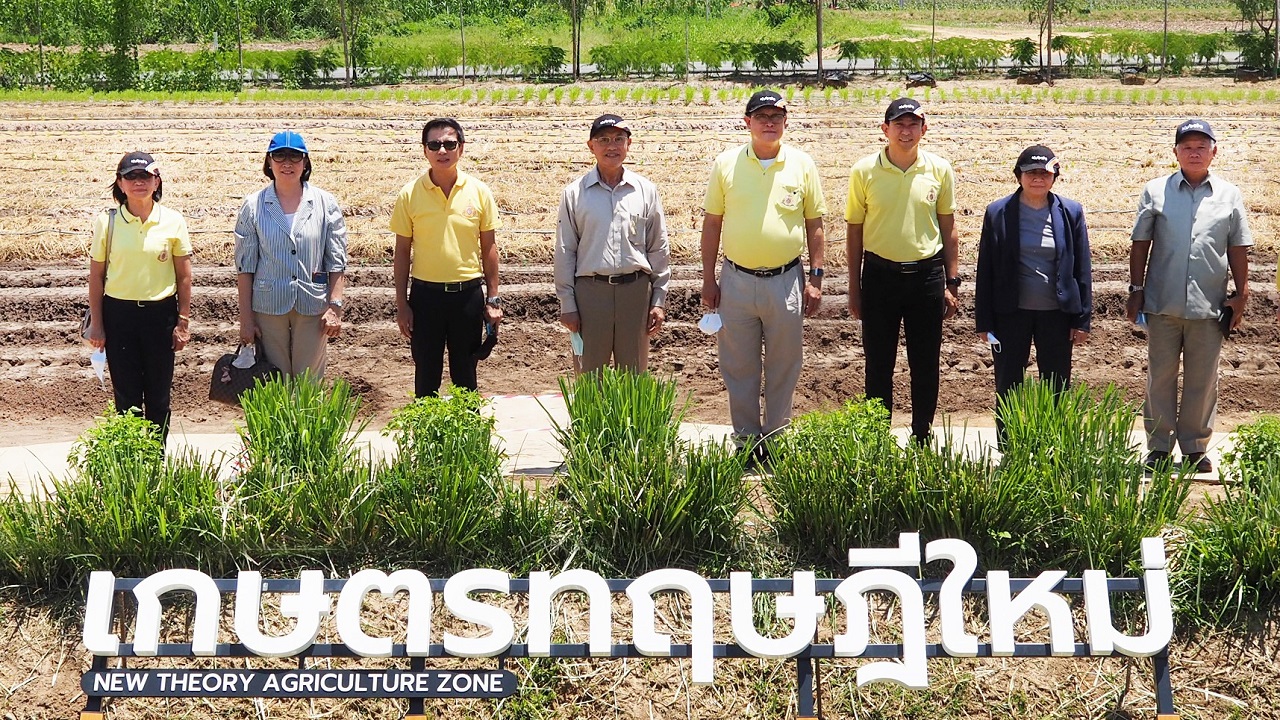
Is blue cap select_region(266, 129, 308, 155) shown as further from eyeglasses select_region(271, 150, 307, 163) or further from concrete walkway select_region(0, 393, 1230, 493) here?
concrete walkway select_region(0, 393, 1230, 493)

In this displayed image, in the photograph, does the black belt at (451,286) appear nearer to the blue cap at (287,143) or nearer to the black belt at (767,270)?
the blue cap at (287,143)

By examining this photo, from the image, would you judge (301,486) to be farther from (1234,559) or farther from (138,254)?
(1234,559)

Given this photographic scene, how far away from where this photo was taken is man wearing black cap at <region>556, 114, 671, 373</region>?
6.26 m

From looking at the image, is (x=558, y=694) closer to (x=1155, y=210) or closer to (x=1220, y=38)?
(x=1155, y=210)

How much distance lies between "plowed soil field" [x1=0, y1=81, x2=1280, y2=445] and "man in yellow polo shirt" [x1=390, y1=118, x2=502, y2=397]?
115cm

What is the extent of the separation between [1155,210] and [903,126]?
1.37 metres

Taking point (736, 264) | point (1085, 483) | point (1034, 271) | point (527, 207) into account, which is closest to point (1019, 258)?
point (1034, 271)

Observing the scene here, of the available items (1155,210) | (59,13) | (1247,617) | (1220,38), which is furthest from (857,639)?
(59,13)

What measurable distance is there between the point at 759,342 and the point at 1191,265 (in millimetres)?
2114

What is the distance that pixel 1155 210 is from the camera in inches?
255

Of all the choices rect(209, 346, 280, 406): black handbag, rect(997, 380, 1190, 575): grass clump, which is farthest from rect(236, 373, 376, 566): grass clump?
rect(997, 380, 1190, 575): grass clump

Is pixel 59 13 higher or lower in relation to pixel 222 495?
higher

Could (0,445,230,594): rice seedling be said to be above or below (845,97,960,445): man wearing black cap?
below

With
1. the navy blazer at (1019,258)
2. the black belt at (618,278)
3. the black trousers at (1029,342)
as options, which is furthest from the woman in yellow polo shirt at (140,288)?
the black trousers at (1029,342)
